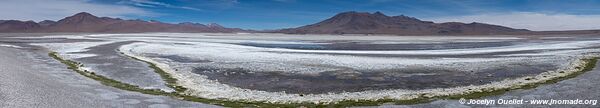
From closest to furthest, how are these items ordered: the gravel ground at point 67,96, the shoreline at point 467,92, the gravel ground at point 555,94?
the gravel ground at point 67,96 < the gravel ground at point 555,94 < the shoreline at point 467,92

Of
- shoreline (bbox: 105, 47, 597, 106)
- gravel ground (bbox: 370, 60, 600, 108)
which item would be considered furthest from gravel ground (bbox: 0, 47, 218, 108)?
gravel ground (bbox: 370, 60, 600, 108)

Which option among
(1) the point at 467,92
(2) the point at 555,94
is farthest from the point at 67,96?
(2) the point at 555,94

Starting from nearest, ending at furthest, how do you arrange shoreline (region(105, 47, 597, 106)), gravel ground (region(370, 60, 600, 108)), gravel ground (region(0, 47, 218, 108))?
gravel ground (region(0, 47, 218, 108))
gravel ground (region(370, 60, 600, 108))
shoreline (region(105, 47, 597, 106))

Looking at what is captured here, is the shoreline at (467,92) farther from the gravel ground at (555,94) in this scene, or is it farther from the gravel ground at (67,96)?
the gravel ground at (67,96)

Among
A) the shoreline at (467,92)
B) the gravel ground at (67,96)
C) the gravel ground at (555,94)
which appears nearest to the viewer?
the gravel ground at (67,96)

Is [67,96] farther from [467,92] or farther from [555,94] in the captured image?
[555,94]

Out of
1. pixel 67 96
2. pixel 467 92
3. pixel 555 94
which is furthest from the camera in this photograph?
pixel 467 92

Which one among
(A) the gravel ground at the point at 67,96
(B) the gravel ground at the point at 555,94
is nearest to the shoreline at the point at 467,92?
(B) the gravel ground at the point at 555,94

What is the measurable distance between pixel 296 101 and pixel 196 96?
3.34 metres

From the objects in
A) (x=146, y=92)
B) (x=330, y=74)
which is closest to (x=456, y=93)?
(x=330, y=74)

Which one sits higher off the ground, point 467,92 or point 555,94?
point 555,94

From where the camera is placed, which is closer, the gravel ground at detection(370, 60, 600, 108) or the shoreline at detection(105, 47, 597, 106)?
the gravel ground at detection(370, 60, 600, 108)

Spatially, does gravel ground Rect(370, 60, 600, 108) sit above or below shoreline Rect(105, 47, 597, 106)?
above

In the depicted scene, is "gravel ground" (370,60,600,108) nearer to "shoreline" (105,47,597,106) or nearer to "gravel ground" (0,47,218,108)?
"shoreline" (105,47,597,106)
